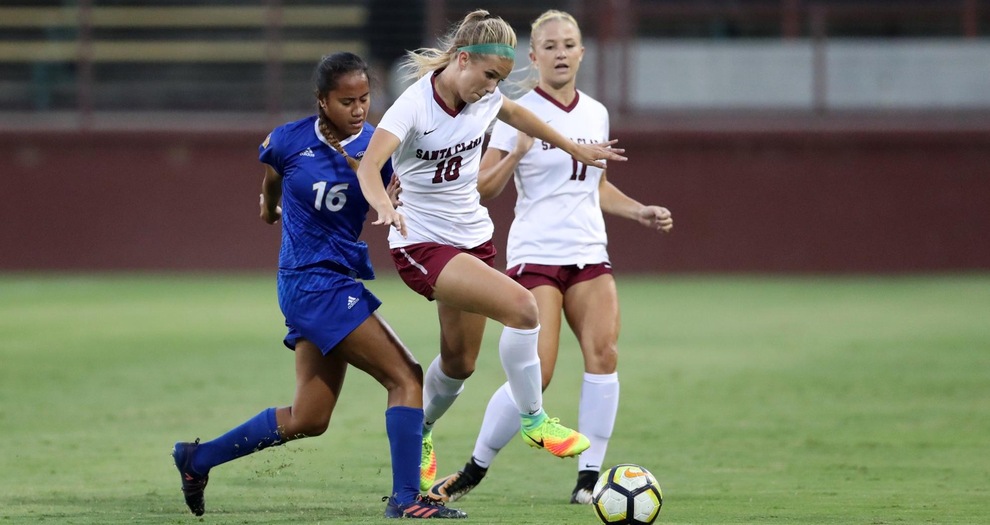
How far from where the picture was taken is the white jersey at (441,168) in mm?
5691

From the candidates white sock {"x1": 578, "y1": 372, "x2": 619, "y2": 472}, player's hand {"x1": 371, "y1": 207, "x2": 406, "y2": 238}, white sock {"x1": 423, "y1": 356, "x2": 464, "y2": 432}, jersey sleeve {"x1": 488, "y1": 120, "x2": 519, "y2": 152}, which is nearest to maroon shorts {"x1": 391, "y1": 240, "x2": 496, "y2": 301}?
player's hand {"x1": 371, "y1": 207, "x2": 406, "y2": 238}

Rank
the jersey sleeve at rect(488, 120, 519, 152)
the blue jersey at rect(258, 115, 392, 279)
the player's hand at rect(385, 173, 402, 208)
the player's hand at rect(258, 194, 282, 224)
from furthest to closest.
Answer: the jersey sleeve at rect(488, 120, 519, 152), the player's hand at rect(258, 194, 282, 224), the player's hand at rect(385, 173, 402, 208), the blue jersey at rect(258, 115, 392, 279)

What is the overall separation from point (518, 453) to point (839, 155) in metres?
13.8

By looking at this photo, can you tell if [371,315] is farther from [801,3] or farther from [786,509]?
[801,3]

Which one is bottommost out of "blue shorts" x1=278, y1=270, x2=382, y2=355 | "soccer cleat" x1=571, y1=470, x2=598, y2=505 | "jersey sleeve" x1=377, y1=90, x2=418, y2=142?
"soccer cleat" x1=571, y1=470, x2=598, y2=505

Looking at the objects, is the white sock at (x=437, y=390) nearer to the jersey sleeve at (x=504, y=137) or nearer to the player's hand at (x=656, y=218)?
the jersey sleeve at (x=504, y=137)

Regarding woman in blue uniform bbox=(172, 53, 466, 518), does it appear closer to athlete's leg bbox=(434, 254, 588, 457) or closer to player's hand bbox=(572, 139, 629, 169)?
athlete's leg bbox=(434, 254, 588, 457)

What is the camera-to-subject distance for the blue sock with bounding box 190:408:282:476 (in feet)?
18.9

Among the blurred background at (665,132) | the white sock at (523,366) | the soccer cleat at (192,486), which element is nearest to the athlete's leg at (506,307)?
the white sock at (523,366)

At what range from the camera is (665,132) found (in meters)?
20.6

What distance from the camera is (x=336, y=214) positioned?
5609 millimetres

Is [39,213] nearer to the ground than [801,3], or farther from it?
nearer to the ground

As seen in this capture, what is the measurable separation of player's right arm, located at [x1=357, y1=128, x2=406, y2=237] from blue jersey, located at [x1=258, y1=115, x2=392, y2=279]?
214 millimetres

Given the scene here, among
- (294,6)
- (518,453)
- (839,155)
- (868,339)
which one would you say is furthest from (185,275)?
(518,453)
